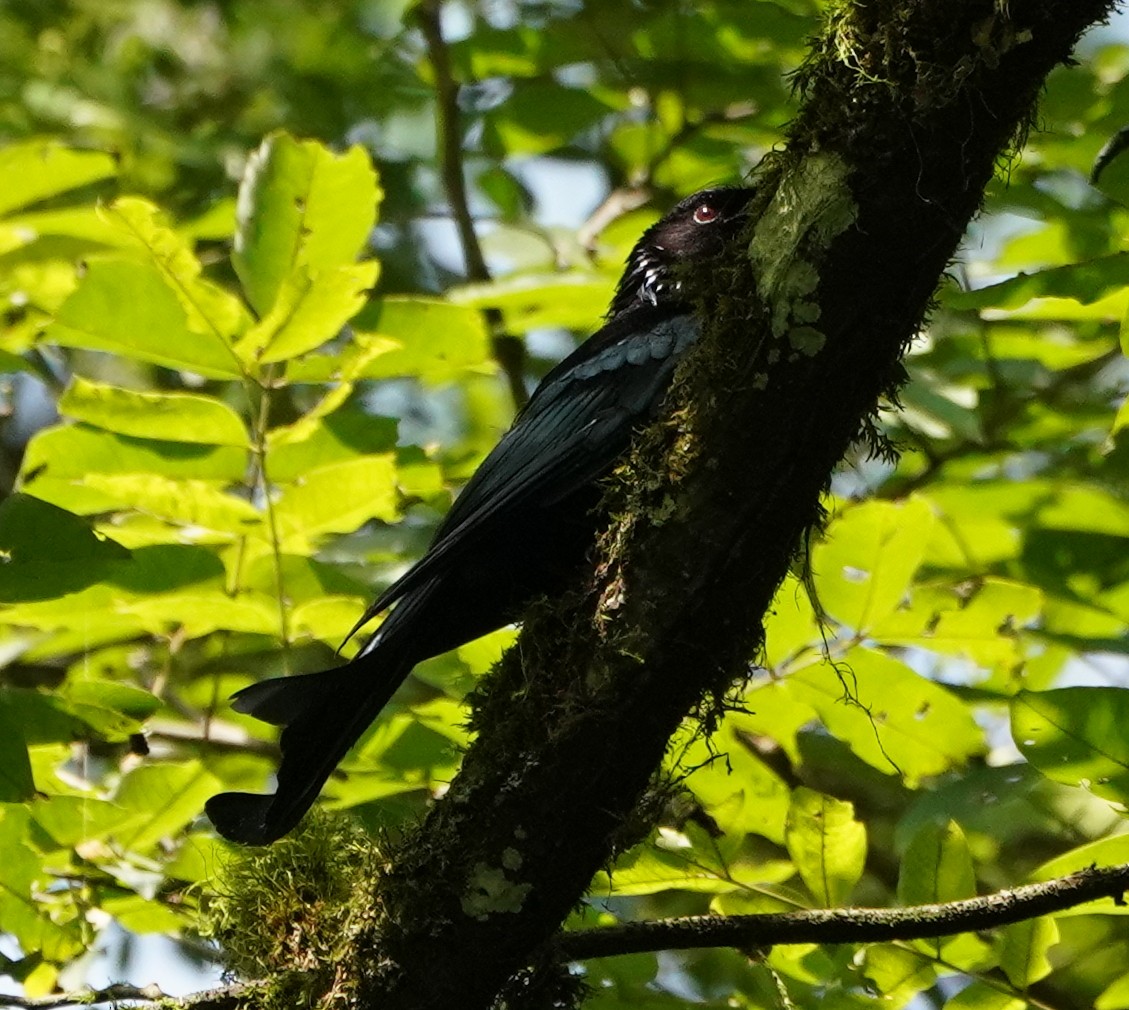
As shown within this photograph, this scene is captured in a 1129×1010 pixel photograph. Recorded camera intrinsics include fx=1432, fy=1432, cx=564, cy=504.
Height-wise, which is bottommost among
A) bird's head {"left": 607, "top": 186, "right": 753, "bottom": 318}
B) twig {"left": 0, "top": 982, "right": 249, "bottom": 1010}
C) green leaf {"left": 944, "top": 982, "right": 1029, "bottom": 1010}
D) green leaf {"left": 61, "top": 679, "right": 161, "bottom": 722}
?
twig {"left": 0, "top": 982, "right": 249, "bottom": 1010}

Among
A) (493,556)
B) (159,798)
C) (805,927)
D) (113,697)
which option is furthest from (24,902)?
(805,927)

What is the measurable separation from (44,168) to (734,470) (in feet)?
7.61

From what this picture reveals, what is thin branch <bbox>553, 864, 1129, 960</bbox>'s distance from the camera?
232 centimetres

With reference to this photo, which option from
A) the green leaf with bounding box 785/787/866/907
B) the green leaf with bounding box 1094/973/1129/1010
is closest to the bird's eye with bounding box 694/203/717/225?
the green leaf with bounding box 785/787/866/907

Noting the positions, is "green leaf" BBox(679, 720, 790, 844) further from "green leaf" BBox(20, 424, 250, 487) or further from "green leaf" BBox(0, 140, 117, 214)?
"green leaf" BBox(0, 140, 117, 214)

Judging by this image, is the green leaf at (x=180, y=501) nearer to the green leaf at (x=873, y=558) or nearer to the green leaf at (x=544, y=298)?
the green leaf at (x=544, y=298)

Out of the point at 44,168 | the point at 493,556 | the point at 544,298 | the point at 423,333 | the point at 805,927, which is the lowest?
the point at 805,927

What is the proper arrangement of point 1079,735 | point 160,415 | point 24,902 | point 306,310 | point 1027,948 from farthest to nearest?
point 160,415
point 306,310
point 24,902
point 1027,948
point 1079,735

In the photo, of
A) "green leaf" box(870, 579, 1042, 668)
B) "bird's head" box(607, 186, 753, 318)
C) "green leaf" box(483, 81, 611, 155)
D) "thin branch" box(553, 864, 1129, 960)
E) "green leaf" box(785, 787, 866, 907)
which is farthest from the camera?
"green leaf" box(483, 81, 611, 155)

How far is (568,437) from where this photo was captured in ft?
10.3

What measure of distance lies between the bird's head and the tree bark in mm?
1491

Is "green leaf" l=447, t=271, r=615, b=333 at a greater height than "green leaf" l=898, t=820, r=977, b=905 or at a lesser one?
greater

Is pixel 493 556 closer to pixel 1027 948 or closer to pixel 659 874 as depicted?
pixel 659 874

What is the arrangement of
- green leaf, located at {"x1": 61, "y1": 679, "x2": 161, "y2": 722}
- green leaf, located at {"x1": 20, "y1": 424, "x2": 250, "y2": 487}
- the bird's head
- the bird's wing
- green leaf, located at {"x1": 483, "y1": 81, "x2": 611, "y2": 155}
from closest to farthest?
green leaf, located at {"x1": 61, "y1": 679, "x2": 161, "y2": 722}, the bird's wing, green leaf, located at {"x1": 20, "y1": 424, "x2": 250, "y2": 487}, the bird's head, green leaf, located at {"x1": 483, "y1": 81, "x2": 611, "y2": 155}
